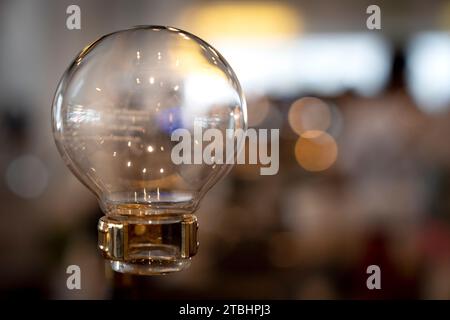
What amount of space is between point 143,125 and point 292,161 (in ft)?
6.85

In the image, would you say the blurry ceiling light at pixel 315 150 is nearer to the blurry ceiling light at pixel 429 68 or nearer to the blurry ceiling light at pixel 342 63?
the blurry ceiling light at pixel 342 63

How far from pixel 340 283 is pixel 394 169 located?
50 cm

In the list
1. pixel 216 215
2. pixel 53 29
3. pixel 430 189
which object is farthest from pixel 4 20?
pixel 430 189

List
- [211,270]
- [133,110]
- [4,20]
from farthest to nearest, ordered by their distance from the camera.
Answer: [4,20] < [211,270] < [133,110]

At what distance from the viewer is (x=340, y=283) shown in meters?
2.19

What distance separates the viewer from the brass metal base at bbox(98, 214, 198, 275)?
38cm

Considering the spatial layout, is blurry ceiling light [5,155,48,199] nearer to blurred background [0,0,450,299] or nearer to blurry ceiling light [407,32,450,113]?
blurred background [0,0,450,299]

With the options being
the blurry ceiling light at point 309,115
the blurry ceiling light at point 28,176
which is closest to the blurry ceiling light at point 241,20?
the blurry ceiling light at point 309,115

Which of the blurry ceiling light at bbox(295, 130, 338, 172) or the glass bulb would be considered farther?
the blurry ceiling light at bbox(295, 130, 338, 172)

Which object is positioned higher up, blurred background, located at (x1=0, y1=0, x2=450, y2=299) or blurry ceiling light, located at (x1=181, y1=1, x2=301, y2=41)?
blurry ceiling light, located at (x1=181, y1=1, x2=301, y2=41)

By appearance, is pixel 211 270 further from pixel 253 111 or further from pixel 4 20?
pixel 4 20

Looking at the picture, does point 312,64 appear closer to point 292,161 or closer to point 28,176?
point 292,161

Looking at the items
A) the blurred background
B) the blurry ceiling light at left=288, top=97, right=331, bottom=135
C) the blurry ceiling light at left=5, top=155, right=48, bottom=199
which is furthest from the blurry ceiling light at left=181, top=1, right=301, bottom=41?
the blurry ceiling light at left=5, top=155, right=48, bottom=199

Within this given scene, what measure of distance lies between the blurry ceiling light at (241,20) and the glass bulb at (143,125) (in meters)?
2.57
